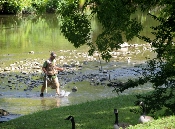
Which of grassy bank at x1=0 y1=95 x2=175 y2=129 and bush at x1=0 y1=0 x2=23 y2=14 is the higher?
bush at x1=0 y1=0 x2=23 y2=14

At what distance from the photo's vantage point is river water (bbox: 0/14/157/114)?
1814 centimetres

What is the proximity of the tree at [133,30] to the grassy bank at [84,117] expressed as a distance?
245 centimetres

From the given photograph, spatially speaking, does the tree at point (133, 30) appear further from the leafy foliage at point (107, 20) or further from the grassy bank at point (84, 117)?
the grassy bank at point (84, 117)

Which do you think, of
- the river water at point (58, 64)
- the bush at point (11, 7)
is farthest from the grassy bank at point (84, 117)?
the bush at point (11, 7)

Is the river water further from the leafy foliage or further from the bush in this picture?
the bush

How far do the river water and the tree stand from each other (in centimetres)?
656

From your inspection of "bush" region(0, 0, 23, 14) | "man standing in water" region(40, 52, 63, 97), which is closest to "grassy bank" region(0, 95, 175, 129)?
"man standing in water" region(40, 52, 63, 97)

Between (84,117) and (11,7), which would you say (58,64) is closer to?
(84,117)

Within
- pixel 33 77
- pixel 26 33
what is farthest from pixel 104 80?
pixel 26 33

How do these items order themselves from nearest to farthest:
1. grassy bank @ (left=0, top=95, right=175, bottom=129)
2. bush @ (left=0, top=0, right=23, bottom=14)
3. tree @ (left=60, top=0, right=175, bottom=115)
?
1. tree @ (left=60, top=0, right=175, bottom=115)
2. grassy bank @ (left=0, top=95, right=175, bottom=129)
3. bush @ (left=0, top=0, right=23, bottom=14)

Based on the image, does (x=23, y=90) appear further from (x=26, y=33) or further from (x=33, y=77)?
(x=26, y=33)

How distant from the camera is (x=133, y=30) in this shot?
9.94 meters

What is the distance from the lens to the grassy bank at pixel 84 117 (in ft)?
39.4

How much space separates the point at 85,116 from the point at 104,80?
886cm
